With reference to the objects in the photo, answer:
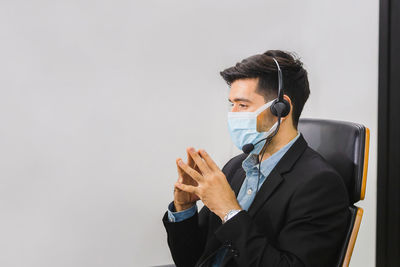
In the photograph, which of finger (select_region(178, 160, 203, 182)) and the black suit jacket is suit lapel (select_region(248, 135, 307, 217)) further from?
finger (select_region(178, 160, 203, 182))

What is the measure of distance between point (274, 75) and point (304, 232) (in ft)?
1.63

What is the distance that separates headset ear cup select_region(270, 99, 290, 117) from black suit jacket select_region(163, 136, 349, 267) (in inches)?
4.4

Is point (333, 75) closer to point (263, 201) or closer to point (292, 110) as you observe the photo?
point (292, 110)

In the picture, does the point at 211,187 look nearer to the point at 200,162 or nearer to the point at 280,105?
the point at 200,162

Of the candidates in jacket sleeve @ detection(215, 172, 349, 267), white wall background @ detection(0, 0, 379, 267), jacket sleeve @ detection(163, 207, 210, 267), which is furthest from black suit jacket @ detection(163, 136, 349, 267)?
white wall background @ detection(0, 0, 379, 267)

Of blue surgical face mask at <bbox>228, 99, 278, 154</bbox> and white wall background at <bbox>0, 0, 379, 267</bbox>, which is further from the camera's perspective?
white wall background at <bbox>0, 0, 379, 267</bbox>

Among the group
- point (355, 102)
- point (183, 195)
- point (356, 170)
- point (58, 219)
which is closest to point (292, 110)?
point (356, 170)

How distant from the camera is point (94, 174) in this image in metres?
1.71

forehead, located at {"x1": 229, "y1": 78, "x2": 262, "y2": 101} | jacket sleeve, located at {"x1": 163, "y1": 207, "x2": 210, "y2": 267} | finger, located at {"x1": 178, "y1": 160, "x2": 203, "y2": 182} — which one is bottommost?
jacket sleeve, located at {"x1": 163, "y1": 207, "x2": 210, "y2": 267}

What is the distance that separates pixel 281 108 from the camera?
1.07 m

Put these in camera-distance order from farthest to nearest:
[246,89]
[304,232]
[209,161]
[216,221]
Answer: [216,221], [246,89], [209,161], [304,232]

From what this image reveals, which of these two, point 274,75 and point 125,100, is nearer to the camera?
point 274,75

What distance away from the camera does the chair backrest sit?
1.04m

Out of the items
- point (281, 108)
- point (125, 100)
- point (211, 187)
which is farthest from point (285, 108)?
point (125, 100)
